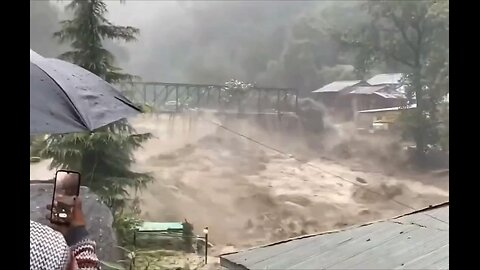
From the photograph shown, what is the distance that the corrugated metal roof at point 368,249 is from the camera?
5.95 feet

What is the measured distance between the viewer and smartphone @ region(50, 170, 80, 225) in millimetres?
1169

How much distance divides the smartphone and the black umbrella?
0.33 feet

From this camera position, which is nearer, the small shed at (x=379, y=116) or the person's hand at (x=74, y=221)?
the person's hand at (x=74, y=221)

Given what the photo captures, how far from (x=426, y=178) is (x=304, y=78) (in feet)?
2.21

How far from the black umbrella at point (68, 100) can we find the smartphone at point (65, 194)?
0.33ft

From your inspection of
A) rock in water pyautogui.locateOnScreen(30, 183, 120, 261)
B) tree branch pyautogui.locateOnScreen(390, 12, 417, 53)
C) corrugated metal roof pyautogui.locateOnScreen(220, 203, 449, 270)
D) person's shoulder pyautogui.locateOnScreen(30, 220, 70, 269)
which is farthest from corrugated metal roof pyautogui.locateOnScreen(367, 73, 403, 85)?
person's shoulder pyautogui.locateOnScreen(30, 220, 70, 269)

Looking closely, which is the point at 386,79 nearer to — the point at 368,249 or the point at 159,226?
the point at 368,249

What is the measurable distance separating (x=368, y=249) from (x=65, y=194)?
121cm

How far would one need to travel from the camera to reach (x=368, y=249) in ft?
6.51

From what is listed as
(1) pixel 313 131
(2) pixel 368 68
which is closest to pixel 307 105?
(1) pixel 313 131

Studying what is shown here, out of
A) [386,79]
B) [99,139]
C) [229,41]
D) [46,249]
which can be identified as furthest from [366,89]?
[46,249]

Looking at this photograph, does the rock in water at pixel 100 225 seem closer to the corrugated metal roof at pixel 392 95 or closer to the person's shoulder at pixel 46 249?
the person's shoulder at pixel 46 249

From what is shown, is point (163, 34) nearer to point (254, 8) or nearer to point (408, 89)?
point (254, 8)

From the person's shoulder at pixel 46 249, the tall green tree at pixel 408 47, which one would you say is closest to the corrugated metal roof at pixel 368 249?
the tall green tree at pixel 408 47
